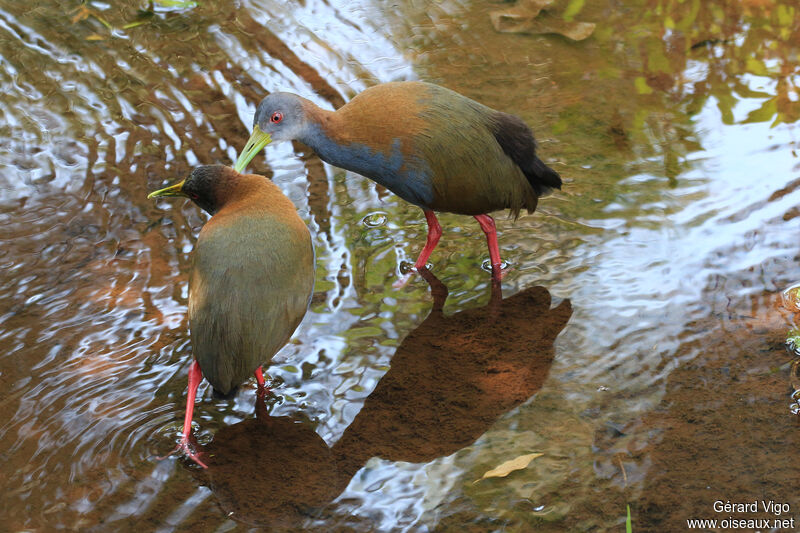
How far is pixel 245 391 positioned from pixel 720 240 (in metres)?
2.88

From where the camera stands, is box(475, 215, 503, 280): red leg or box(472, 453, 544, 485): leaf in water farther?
box(475, 215, 503, 280): red leg

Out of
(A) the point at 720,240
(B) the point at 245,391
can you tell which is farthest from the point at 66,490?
(A) the point at 720,240

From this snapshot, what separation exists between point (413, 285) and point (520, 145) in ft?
3.37

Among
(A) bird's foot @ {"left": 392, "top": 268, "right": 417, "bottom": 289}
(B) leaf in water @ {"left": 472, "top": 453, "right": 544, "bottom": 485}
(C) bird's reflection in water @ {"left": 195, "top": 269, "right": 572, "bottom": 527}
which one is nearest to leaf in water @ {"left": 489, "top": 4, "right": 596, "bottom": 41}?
(A) bird's foot @ {"left": 392, "top": 268, "right": 417, "bottom": 289}

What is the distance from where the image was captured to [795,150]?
5672 millimetres

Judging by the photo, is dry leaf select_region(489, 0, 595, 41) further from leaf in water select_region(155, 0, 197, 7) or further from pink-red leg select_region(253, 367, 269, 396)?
pink-red leg select_region(253, 367, 269, 396)

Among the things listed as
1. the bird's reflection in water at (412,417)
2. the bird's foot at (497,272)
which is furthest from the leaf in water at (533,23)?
the bird's reflection in water at (412,417)

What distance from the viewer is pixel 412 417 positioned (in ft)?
13.2

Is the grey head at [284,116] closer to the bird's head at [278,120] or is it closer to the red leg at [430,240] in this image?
the bird's head at [278,120]

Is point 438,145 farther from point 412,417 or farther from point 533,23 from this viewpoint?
point 533,23

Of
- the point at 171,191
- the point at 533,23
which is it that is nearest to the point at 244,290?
the point at 171,191

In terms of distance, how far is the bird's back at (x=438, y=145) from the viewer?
4641 millimetres

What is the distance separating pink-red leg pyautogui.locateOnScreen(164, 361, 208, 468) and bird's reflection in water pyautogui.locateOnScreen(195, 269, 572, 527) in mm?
89

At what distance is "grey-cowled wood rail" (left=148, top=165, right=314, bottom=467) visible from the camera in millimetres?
3816
